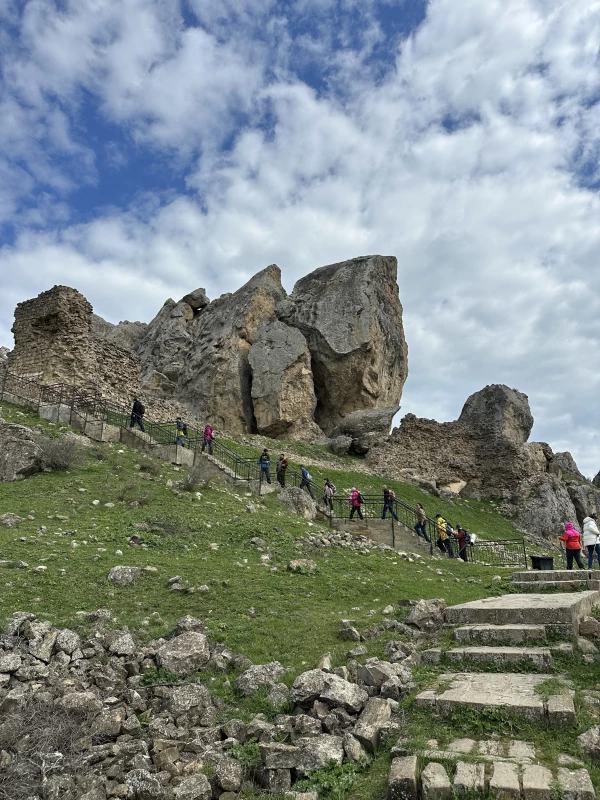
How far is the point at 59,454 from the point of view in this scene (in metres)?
15.1

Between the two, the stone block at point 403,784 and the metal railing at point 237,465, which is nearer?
the stone block at point 403,784

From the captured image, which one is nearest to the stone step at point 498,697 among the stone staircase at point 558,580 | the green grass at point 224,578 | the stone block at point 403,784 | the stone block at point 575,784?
the green grass at point 224,578

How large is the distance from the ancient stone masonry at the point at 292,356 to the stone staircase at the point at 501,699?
85.0ft

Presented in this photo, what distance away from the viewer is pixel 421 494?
1164 inches

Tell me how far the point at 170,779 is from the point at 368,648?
3.01 m

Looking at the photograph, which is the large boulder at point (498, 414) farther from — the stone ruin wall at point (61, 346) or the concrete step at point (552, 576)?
the concrete step at point (552, 576)

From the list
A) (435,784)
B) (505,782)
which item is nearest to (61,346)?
(435,784)

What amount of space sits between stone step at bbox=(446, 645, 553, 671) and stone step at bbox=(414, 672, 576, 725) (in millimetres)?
180

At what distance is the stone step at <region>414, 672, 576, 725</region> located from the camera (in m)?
4.51

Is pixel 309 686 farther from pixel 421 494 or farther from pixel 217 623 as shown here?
pixel 421 494

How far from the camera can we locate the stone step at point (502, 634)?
20.6ft

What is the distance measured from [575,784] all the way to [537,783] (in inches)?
9.4

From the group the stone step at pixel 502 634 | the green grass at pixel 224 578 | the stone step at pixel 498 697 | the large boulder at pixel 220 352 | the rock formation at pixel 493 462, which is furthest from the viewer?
the large boulder at pixel 220 352

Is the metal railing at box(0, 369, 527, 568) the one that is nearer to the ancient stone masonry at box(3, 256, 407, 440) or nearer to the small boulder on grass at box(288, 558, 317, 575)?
the small boulder on grass at box(288, 558, 317, 575)
